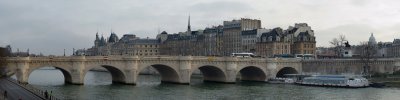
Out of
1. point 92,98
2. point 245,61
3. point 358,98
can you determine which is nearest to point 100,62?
point 92,98

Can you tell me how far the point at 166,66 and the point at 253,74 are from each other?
956 inches

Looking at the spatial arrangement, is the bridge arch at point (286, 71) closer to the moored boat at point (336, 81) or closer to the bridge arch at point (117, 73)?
the moored boat at point (336, 81)

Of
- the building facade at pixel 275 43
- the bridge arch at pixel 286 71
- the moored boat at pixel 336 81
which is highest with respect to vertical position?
the building facade at pixel 275 43

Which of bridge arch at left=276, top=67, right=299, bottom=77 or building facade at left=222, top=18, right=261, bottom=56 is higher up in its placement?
building facade at left=222, top=18, right=261, bottom=56

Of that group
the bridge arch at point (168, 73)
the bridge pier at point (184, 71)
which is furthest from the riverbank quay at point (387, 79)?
the bridge arch at point (168, 73)

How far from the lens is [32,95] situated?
54.2 metres

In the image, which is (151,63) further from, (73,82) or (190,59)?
(73,82)

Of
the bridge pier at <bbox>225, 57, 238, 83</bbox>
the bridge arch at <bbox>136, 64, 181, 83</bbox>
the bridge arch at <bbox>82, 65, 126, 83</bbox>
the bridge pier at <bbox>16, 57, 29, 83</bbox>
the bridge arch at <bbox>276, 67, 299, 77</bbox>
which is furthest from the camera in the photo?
the bridge arch at <bbox>276, 67, 299, 77</bbox>

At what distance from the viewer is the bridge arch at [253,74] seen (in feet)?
348

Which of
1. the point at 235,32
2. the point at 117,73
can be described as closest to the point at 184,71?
the point at 117,73

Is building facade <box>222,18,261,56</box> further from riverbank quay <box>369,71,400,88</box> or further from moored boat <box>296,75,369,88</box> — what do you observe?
riverbank quay <box>369,71,400,88</box>

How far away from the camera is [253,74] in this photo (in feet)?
366

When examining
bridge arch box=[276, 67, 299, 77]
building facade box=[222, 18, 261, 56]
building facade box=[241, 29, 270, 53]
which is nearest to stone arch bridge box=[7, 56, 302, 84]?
bridge arch box=[276, 67, 299, 77]

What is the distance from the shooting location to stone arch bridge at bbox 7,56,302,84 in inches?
3130
